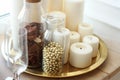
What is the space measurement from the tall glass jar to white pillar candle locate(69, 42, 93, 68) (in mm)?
96

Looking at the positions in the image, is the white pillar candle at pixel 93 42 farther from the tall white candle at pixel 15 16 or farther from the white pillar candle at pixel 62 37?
the tall white candle at pixel 15 16

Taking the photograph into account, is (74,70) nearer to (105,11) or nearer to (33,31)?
(33,31)

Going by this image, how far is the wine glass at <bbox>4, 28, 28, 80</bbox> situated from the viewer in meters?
0.69

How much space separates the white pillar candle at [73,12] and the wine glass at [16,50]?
0.21 meters

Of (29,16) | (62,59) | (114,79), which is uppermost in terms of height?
(29,16)

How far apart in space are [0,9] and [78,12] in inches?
12.1

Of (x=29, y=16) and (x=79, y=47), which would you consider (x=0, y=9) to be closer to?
(x=29, y=16)

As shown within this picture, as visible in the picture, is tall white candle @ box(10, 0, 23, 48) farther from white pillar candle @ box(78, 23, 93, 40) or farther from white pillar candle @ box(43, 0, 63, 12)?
white pillar candle @ box(78, 23, 93, 40)

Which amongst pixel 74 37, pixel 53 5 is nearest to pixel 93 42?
pixel 74 37

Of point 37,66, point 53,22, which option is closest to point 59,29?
point 53,22

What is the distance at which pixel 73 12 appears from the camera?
87 centimetres

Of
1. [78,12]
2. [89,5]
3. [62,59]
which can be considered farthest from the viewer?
[89,5]

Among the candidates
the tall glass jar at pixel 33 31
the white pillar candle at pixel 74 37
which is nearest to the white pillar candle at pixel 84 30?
the white pillar candle at pixel 74 37

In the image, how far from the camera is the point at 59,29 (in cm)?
77
